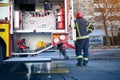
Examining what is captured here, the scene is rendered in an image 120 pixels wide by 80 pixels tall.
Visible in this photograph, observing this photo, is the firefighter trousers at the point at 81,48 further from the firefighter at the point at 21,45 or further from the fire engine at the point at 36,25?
the firefighter at the point at 21,45

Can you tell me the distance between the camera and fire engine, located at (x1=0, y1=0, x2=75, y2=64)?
10.4 metres

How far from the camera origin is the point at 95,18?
1529 inches

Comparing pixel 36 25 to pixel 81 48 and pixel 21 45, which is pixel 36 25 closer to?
pixel 21 45

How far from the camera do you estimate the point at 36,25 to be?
1148cm

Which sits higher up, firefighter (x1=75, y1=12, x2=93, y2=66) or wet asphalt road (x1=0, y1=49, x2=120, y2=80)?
firefighter (x1=75, y1=12, x2=93, y2=66)

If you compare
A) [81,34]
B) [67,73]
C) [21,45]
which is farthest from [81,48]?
[21,45]

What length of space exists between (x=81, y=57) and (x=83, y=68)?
628 mm

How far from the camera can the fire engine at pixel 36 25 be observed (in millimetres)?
10375

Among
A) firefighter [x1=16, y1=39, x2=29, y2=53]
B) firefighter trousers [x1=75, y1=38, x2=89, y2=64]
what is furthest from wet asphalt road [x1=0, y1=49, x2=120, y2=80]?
firefighter [x1=16, y1=39, x2=29, y2=53]

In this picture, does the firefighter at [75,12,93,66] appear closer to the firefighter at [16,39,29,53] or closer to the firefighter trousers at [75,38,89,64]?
the firefighter trousers at [75,38,89,64]

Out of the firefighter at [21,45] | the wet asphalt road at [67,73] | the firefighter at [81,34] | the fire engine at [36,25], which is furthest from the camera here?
the firefighter at [81,34]

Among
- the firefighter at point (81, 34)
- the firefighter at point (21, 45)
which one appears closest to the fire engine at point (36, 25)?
the firefighter at point (21, 45)

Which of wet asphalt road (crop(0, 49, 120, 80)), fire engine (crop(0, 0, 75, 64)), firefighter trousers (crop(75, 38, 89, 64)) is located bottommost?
wet asphalt road (crop(0, 49, 120, 80))

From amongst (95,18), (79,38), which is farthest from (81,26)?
(95,18)
